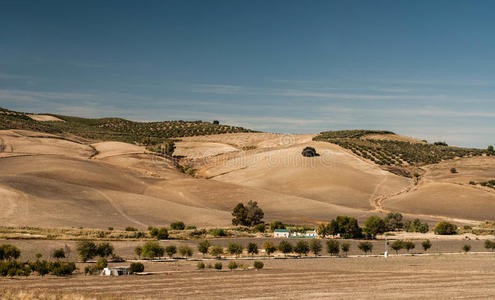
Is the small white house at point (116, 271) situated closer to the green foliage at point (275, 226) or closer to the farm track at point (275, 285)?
the farm track at point (275, 285)

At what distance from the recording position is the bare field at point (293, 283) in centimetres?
3462

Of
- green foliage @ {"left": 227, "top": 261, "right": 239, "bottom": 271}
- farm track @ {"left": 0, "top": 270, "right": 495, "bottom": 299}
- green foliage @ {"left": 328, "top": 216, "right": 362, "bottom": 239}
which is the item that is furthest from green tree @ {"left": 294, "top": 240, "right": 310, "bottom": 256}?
green foliage @ {"left": 328, "top": 216, "right": 362, "bottom": 239}

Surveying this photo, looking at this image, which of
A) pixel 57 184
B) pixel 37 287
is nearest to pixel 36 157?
pixel 57 184

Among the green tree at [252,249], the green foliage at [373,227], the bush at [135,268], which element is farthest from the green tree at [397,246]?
the bush at [135,268]

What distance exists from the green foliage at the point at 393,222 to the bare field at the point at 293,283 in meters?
32.8

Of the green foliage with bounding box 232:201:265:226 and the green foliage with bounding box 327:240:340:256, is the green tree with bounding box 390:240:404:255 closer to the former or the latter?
the green foliage with bounding box 327:240:340:256

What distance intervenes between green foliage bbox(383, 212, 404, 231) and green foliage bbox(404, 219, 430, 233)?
1.06 m

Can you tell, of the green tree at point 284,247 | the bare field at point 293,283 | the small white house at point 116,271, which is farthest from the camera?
the green tree at point 284,247

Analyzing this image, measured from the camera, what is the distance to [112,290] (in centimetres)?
3534

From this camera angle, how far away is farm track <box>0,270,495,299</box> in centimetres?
3481

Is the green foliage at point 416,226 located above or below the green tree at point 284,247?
above

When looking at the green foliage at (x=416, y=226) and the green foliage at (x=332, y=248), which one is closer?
the green foliage at (x=332, y=248)

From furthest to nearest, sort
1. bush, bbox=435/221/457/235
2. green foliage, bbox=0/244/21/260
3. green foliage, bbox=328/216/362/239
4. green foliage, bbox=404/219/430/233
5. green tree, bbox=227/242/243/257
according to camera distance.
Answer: green foliage, bbox=404/219/430/233 < bush, bbox=435/221/457/235 < green foliage, bbox=328/216/362/239 < green tree, bbox=227/242/243/257 < green foliage, bbox=0/244/21/260

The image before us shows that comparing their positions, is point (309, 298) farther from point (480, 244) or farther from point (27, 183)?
point (27, 183)
